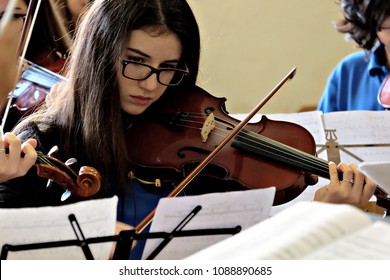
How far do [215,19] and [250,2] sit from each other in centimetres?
16

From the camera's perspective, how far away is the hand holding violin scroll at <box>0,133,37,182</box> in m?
1.19

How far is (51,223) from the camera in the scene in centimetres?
92


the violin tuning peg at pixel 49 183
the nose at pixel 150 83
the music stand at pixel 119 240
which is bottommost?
the violin tuning peg at pixel 49 183

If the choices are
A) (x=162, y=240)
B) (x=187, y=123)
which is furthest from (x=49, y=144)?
(x=162, y=240)

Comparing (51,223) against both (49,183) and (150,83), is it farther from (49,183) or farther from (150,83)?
(150,83)

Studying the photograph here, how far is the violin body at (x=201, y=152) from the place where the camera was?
4.72 feet

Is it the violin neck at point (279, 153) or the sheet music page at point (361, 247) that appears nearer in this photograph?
the sheet music page at point (361, 247)

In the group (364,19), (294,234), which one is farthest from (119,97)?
(364,19)

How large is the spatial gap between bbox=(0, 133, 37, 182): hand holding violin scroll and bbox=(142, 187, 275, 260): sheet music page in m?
0.30

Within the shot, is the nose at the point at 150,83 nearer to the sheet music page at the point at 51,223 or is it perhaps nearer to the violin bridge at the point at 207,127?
the violin bridge at the point at 207,127

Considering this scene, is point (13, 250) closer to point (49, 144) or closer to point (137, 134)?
point (49, 144)

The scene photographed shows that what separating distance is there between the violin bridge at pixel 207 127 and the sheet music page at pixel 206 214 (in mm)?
470

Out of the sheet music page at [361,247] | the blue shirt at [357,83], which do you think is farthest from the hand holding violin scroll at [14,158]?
the blue shirt at [357,83]

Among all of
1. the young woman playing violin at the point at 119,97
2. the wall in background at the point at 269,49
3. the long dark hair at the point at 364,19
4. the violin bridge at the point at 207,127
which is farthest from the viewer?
the wall in background at the point at 269,49
